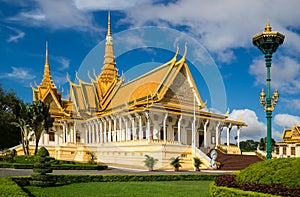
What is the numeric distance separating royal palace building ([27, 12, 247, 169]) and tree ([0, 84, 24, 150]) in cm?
398

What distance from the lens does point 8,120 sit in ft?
138

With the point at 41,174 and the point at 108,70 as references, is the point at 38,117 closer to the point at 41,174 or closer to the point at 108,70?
the point at 108,70

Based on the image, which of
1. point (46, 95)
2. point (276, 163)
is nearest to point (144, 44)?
point (276, 163)

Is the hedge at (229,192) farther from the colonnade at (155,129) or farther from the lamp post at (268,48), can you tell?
Result: the colonnade at (155,129)

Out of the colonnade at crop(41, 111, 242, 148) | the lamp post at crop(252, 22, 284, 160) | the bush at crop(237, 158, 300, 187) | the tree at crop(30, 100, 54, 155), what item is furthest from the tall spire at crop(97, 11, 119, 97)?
the bush at crop(237, 158, 300, 187)

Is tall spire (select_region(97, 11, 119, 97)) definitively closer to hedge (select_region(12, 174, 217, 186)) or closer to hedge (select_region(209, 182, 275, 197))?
hedge (select_region(12, 174, 217, 186))

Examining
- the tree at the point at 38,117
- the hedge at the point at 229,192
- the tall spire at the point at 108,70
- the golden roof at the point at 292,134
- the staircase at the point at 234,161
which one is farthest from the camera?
the tall spire at the point at 108,70

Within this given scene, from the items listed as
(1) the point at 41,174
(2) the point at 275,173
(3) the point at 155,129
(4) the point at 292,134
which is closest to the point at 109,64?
(3) the point at 155,129

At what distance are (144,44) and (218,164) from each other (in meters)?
11.1

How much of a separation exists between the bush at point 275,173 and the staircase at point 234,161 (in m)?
17.8

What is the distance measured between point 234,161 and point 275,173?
68.6 ft

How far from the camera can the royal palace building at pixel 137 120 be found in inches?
1103

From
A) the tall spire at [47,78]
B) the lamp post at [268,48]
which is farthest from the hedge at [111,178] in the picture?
the tall spire at [47,78]

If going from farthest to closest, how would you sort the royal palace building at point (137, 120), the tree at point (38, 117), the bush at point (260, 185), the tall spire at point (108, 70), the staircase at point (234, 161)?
the tall spire at point (108, 70), the tree at point (38, 117), the royal palace building at point (137, 120), the staircase at point (234, 161), the bush at point (260, 185)
